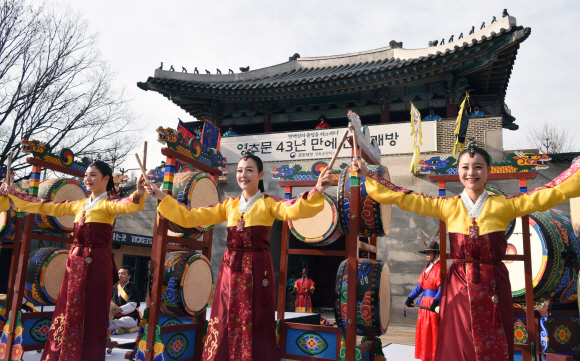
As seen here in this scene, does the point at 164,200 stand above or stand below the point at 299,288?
above

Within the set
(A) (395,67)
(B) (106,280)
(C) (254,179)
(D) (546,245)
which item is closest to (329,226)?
(C) (254,179)

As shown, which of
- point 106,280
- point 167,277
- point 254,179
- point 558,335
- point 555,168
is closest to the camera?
point 254,179

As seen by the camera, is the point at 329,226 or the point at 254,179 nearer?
the point at 254,179

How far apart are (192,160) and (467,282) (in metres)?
2.79

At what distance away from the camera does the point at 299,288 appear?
36.2 ft

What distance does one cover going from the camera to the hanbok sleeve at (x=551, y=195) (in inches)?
99.1

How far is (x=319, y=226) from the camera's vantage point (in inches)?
155

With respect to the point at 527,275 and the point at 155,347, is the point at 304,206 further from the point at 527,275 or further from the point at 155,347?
the point at 527,275

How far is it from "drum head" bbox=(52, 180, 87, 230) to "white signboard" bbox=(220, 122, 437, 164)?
6.27m

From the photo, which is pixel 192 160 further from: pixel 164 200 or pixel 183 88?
pixel 183 88

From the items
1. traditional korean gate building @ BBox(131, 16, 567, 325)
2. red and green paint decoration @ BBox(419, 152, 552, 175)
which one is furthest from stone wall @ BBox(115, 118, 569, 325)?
red and green paint decoration @ BBox(419, 152, 552, 175)

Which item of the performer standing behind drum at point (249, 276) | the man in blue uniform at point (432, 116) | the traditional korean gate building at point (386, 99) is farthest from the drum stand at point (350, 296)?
the man in blue uniform at point (432, 116)

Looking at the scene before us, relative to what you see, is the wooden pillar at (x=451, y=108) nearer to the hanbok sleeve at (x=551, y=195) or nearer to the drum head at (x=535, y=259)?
the drum head at (x=535, y=259)

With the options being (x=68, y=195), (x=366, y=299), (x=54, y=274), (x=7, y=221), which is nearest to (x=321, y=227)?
(x=366, y=299)
